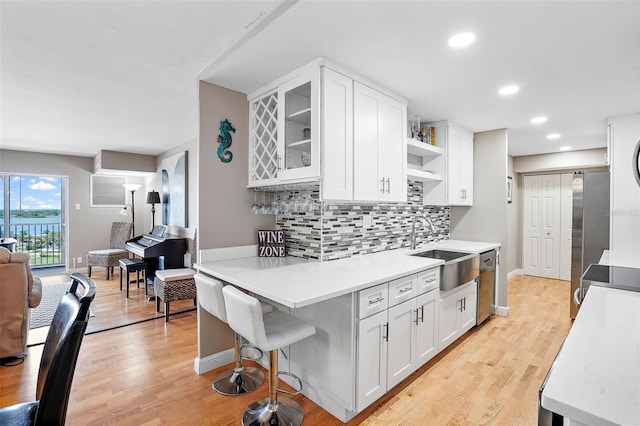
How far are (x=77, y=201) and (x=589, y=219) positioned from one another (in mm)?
8157

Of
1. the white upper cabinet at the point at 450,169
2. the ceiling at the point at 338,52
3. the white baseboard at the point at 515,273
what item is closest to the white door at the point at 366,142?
the ceiling at the point at 338,52

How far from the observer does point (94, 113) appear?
11.4 feet

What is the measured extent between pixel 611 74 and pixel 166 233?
19.2 ft

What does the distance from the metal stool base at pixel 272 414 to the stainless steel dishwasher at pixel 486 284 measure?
7.29ft

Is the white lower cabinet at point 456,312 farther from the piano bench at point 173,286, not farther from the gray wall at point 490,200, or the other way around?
the piano bench at point 173,286

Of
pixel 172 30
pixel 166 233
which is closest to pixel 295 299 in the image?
pixel 172 30

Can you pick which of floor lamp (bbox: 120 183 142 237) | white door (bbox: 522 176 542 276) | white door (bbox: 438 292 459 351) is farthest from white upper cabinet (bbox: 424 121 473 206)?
floor lamp (bbox: 120 183 142 237)

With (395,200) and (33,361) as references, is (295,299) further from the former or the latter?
(33,361)

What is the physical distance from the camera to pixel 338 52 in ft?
6.40

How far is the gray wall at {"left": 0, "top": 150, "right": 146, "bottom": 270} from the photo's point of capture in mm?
5520

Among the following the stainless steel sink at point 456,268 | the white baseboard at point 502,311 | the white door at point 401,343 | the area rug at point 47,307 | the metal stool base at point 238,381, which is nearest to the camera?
the white door at point 401,343

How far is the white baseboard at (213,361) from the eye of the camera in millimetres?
2375

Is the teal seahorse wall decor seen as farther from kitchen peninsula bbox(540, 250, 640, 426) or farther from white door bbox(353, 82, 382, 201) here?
kitchen peninsula bbox(540, 250, 640, 426)

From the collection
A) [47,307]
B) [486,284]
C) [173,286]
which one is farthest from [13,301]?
[486,284]
